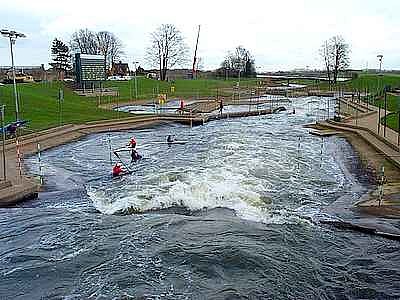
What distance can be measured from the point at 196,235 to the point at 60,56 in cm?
9707

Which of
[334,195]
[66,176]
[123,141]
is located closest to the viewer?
[334,195]

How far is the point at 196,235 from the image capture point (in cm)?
1583

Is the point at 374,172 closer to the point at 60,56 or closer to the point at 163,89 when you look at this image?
the point at 163,89

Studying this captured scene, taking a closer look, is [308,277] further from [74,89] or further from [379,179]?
[74,89]

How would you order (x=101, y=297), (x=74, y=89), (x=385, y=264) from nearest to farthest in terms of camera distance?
(x=101, y=297), (x=385, y=264), (x=74, y=89)

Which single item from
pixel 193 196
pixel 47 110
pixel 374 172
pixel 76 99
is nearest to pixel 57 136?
pixel 47 110

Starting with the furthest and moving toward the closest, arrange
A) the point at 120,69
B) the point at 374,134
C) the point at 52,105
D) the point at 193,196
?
the point at 120,69, the point at 52,105, the point at 374,134, the point at 193,196

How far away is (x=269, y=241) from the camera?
1545cm

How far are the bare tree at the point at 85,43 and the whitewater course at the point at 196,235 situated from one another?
89251mm

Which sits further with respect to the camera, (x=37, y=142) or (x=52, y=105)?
(x=52, y=105)

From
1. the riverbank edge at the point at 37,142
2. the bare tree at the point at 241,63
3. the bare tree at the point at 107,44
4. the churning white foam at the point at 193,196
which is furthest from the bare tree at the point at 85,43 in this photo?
the churning white foam at the point at 193,196

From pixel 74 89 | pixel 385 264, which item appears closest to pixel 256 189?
pixel 385 264

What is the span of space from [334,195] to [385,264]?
7.80 metres

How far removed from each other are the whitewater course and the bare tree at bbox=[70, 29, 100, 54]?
3514 inches
